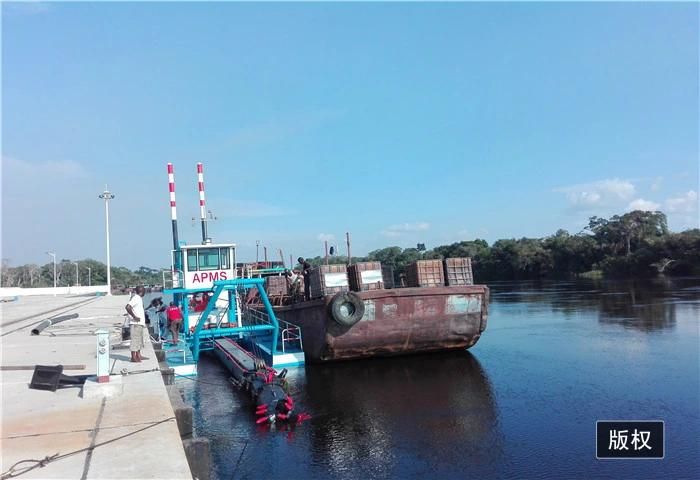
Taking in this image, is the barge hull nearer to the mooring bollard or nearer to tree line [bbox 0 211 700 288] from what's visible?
A: the mooring bollard

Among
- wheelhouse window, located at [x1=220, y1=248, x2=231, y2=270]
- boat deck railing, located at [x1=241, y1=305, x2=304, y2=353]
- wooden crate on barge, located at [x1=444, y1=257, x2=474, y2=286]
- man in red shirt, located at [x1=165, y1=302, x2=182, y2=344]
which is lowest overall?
boat deck railing, located at [x1=241, y1=305, x2=304, y2=353]

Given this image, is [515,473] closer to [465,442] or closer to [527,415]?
[465,442]

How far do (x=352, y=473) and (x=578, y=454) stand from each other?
3.62 m

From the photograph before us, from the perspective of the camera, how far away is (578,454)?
862cm

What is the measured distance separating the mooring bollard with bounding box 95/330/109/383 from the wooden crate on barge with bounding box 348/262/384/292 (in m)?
9.47

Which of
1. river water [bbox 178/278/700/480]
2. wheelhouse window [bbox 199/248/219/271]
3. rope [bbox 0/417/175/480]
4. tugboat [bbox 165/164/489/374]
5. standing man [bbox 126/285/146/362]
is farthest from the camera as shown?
wheelhouse window [bbox 199/248/219/271]

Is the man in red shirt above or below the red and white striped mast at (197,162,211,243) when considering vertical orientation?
below

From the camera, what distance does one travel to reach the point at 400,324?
50.8ft

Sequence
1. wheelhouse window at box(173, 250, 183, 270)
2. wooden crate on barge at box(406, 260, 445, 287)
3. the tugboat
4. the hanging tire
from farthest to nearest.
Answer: wheelhouse window at box(173, 250, 183, 270) → wooden crate on barge at box(406, 260, 445, 287) → the tugboat → the hanging tire

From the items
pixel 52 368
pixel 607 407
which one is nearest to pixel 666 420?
pixel 607 407

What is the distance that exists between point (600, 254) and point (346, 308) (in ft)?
205

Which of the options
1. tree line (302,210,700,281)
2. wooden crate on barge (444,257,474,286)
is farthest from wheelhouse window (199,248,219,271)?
tree line (302,210,700,281)

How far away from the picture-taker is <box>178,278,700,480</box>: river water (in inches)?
326

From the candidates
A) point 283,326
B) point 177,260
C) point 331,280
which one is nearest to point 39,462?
point 331,280
